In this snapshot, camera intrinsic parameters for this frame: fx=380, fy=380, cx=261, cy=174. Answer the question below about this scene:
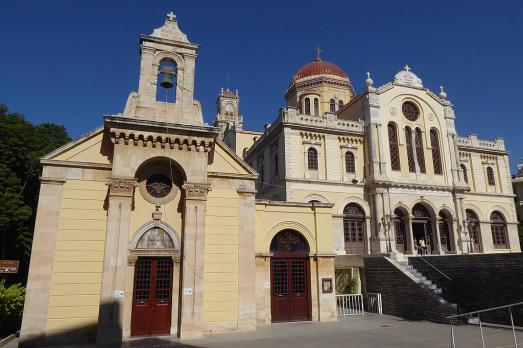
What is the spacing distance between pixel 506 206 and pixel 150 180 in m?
30.8

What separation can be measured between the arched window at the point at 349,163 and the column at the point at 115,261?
1763 cm

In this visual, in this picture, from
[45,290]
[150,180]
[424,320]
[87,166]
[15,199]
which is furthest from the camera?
[15,199]

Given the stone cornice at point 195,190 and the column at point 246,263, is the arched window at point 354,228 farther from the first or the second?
the stone cornice at point 195,190

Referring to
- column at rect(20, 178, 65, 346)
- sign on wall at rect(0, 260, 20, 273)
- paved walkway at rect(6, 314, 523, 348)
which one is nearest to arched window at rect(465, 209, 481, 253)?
paved walkway at rect(6, 314, 523, 348)

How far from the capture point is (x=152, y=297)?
14.3 meters

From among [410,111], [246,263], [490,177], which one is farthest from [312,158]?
[490,177]

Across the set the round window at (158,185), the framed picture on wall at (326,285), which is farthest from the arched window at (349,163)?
the round window at (158,185)

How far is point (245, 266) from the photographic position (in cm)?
1535

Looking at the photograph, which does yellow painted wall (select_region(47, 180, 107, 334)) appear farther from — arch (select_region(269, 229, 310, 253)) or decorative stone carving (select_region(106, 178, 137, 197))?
arch (select_region(269, 229, 310, 253))

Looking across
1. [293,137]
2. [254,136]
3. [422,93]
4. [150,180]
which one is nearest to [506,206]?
[422,93]

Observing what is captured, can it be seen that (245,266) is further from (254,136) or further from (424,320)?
(254,136)

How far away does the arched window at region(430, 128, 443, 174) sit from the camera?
3003 cm

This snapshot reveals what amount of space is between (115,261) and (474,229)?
28791 mm

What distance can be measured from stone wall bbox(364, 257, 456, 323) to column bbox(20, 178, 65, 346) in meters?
15.2
